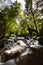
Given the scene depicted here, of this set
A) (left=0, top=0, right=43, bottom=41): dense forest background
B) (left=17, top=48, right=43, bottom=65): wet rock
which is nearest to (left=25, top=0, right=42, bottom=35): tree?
(left=0, top=0, right=43, bottom=41): dense forest background

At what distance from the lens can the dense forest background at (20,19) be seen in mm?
20141

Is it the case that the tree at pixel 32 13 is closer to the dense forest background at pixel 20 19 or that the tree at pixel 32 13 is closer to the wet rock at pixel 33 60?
the dense forest background at pixel 20 19

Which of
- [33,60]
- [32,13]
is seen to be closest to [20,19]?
[32,13]

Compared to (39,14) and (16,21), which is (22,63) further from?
(16,21)

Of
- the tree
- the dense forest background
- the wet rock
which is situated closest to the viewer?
the wet rock

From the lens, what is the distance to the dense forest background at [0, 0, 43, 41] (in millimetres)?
20141

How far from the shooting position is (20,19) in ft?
A: 75.9

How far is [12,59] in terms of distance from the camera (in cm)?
957

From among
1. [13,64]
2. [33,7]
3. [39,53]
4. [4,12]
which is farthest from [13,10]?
[13,64]

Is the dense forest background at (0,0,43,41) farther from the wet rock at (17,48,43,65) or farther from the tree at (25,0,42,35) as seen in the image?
the wet rock at (17,48,43,65)

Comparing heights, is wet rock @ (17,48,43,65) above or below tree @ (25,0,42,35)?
below

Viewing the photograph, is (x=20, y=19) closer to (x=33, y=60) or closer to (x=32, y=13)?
(x=32, y=13)

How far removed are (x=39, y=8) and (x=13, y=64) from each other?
13.7m

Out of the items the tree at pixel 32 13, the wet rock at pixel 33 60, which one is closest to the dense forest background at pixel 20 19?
the tree at pixel 32 13
